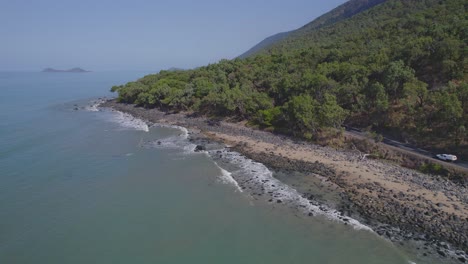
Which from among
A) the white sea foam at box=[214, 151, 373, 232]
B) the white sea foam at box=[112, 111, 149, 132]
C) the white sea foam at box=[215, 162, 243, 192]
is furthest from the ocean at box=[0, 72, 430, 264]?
the white sea foam at box=[112, 111, 149, 132]

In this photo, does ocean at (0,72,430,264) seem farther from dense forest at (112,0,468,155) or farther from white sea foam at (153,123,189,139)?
dense forest at (112,0,468,155)

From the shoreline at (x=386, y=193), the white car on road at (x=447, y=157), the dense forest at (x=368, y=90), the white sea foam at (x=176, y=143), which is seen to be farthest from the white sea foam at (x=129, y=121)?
the white car on road at (x=447, y=157)

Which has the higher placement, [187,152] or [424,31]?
[424,31]

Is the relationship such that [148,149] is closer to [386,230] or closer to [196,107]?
[196,107]

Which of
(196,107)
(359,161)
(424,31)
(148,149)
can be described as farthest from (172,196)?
(424,31)

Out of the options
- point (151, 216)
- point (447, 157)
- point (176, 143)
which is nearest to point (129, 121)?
point (176, 143)

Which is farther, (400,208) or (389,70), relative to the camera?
(389,70)

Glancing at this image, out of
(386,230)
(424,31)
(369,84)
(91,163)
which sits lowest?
(386,230)

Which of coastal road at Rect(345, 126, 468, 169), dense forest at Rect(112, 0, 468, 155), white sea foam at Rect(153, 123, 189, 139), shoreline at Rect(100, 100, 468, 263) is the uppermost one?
dense forest at Rect(112, 0, 468, 155)
